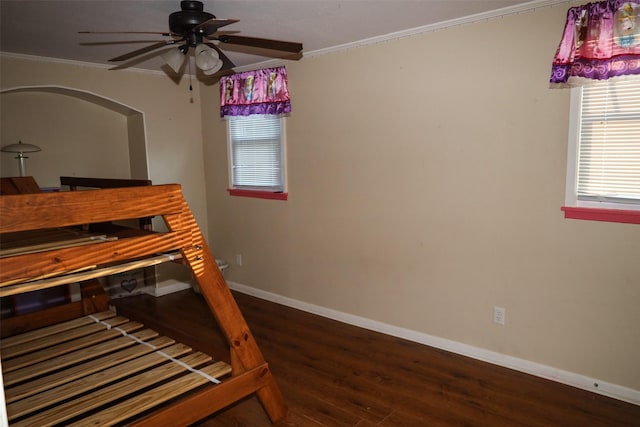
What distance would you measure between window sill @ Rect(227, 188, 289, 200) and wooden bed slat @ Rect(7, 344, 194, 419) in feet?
6.56

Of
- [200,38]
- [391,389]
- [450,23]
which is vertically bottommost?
[391,389]

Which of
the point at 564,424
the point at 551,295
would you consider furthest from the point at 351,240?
the point at 564,424

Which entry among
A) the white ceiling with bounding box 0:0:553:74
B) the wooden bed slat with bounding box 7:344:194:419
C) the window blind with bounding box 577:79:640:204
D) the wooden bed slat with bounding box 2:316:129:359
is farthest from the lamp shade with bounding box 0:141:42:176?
the window blind with bounding box 577:79:640:204

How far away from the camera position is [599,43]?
7.75 ft

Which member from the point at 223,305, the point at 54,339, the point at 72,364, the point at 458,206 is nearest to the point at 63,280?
the point at 223,305

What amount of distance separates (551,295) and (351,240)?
61.3 inches

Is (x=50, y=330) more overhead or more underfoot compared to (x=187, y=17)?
more underfoot

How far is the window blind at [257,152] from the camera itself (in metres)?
4.20

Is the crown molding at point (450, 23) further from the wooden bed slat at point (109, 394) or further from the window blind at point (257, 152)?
the wooden bed slat at point (109, 394)

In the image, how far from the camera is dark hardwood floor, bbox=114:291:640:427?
94.4 inches

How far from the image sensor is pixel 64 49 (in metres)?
3.51

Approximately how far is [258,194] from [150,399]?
2.68m

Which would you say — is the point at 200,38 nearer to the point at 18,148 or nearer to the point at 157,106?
the point at 18,148

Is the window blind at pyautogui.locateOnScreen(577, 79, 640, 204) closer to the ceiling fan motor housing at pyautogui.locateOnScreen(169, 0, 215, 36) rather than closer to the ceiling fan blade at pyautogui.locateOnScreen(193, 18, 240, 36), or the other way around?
the ceiling fan blade at pyautogui.locateOnScreen(193, 18, 240, 36)
